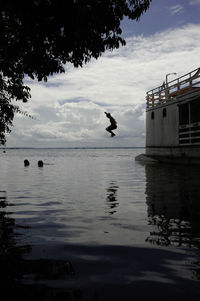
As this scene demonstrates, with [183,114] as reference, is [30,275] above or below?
below

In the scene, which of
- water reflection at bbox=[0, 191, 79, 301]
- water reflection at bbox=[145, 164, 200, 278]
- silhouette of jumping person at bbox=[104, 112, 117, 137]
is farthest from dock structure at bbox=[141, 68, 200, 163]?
water reflection at bbox=[0, 191, 79, 301]

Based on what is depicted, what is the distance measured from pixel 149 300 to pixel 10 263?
5.12 ft

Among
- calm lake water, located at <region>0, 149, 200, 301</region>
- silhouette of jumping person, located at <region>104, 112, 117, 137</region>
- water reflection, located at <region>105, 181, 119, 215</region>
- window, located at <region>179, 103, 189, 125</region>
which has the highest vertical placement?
window, located at <region>179, 103, 189, 125</region>

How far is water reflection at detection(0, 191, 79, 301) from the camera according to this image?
7.77ft

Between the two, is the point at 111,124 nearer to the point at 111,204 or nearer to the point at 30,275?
the point at 111,204

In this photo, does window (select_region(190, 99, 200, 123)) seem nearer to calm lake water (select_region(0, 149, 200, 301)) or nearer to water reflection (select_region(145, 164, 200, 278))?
water reflection (select_region(145, 164, 200, 278))

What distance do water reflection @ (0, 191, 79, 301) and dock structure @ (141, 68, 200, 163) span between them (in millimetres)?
16709

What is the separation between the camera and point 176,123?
2119 cm

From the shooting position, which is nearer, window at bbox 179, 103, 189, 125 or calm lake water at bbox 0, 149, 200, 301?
calm lake water at bbox 0, 149, 200, 301

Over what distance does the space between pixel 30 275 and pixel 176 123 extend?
19.8 m

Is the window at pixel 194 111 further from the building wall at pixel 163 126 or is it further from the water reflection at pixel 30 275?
the water reflection at pixel 30 275

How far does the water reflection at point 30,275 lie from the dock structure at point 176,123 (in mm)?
16709

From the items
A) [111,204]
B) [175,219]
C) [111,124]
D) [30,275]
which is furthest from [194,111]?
[30,275]

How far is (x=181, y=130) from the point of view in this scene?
20547mm
